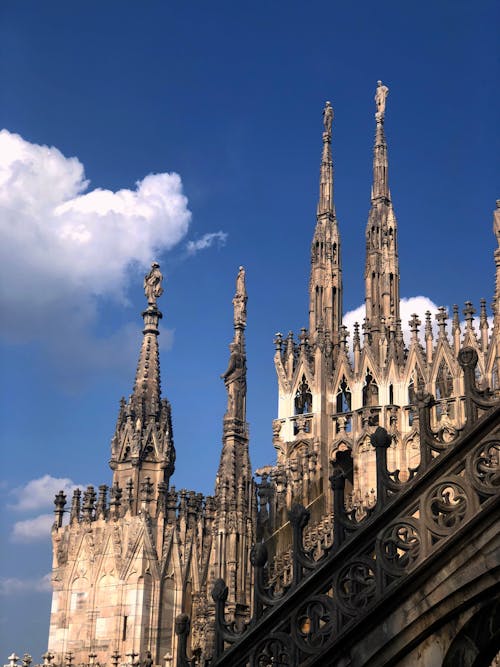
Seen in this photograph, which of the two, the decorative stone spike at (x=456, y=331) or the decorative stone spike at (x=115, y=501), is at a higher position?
the decorative stone spike at (x=456, y=331)

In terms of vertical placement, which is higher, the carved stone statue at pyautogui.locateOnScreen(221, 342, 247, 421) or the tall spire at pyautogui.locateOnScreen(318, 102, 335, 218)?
the tall spire at pyautogui.locateOnScreen(318, 102, 335, 218)

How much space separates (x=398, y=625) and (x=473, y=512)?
994mm

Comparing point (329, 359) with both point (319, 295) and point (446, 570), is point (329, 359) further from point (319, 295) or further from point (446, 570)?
point (446, 570)

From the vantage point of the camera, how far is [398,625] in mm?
7145

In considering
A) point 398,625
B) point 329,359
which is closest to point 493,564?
point 398,625

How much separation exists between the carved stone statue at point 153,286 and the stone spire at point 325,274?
572cm

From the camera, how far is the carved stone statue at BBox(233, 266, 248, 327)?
26.7 meters

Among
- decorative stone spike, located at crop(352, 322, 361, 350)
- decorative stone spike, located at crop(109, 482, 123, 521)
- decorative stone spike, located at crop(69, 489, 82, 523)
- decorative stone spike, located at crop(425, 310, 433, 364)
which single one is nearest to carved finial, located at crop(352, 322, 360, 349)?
decorative stone spike, located at crop(352, 322, 361, 350)

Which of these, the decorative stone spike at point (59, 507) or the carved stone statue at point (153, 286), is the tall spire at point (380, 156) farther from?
the decorative stone spike at point (59, 507)

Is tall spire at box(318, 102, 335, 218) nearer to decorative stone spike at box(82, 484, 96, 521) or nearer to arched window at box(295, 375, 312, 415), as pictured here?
arched window at box(295, 375, 312, 415)

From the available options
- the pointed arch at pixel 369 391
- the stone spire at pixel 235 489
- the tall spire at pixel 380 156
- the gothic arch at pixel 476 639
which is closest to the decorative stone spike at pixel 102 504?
the stone spire at pixel 235 489

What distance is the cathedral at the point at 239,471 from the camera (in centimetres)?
2506

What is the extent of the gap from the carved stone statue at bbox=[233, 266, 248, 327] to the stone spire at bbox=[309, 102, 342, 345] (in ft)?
22.0

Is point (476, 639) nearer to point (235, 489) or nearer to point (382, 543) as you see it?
point (382, 543)
